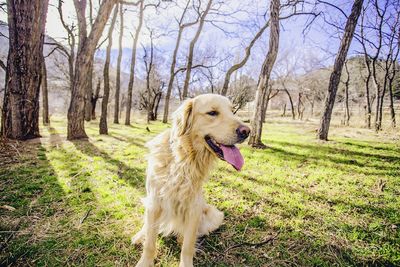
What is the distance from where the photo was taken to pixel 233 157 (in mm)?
2258

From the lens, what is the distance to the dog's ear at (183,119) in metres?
2.46

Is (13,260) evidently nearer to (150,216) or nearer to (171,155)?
(150,216)

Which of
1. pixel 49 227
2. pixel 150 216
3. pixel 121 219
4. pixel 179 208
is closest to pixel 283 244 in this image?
pixel 179 208

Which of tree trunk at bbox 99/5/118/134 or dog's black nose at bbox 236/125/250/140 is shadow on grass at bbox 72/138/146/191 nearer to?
dog's black nose at bbox 236/125/250/140

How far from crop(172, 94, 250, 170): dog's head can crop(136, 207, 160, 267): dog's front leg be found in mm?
880

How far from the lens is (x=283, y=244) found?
2676mm

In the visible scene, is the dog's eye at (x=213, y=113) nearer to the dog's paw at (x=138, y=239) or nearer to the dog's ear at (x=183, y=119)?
the dog's ear at (x=183, y=119)

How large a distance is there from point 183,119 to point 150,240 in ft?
4.48

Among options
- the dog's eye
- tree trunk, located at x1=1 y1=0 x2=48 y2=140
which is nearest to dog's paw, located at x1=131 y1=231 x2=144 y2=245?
the dog's eye

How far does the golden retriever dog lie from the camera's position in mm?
2275

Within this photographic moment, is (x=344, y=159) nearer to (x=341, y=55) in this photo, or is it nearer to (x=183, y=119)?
(x=341, y=55)

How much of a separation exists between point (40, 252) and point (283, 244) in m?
2.80

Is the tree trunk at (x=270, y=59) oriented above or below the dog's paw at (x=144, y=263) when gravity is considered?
above

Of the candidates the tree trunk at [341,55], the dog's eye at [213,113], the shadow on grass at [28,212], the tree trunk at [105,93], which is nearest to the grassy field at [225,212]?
the shadow on grass at [28,212]
